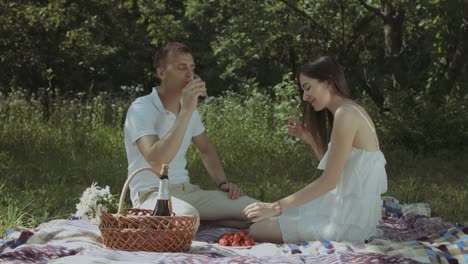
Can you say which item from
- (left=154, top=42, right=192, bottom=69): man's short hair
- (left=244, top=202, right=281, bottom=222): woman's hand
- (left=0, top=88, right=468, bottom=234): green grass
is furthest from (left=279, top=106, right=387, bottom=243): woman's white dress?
(left=0, top=88, right=468, bottom=234): green grass

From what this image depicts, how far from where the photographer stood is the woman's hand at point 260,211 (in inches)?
148

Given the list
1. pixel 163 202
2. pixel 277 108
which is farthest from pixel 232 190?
pixel 277 108

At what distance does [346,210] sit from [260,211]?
0.51m

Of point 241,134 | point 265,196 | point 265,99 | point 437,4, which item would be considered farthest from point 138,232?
point 265,99

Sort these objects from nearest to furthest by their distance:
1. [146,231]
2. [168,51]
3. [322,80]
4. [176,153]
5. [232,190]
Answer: [146,231], [322,80], [176,153], [168,51], [232,190]

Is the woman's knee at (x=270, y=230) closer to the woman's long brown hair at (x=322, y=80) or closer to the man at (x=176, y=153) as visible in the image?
the man at (x=176, y=153)

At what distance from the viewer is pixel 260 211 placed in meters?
3.76

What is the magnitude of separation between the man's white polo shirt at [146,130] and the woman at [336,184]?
2.21 feet

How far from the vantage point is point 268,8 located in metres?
10.2

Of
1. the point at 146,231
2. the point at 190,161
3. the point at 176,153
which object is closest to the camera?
the point at 146,231

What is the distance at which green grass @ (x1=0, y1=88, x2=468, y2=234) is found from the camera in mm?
6068

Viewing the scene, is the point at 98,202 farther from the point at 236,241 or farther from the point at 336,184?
the point at 336,184

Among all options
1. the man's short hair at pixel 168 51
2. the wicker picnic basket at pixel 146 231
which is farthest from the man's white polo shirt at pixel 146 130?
the wicker picnic basket at pixel 146 231

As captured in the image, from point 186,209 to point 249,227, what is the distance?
1.93 ft
